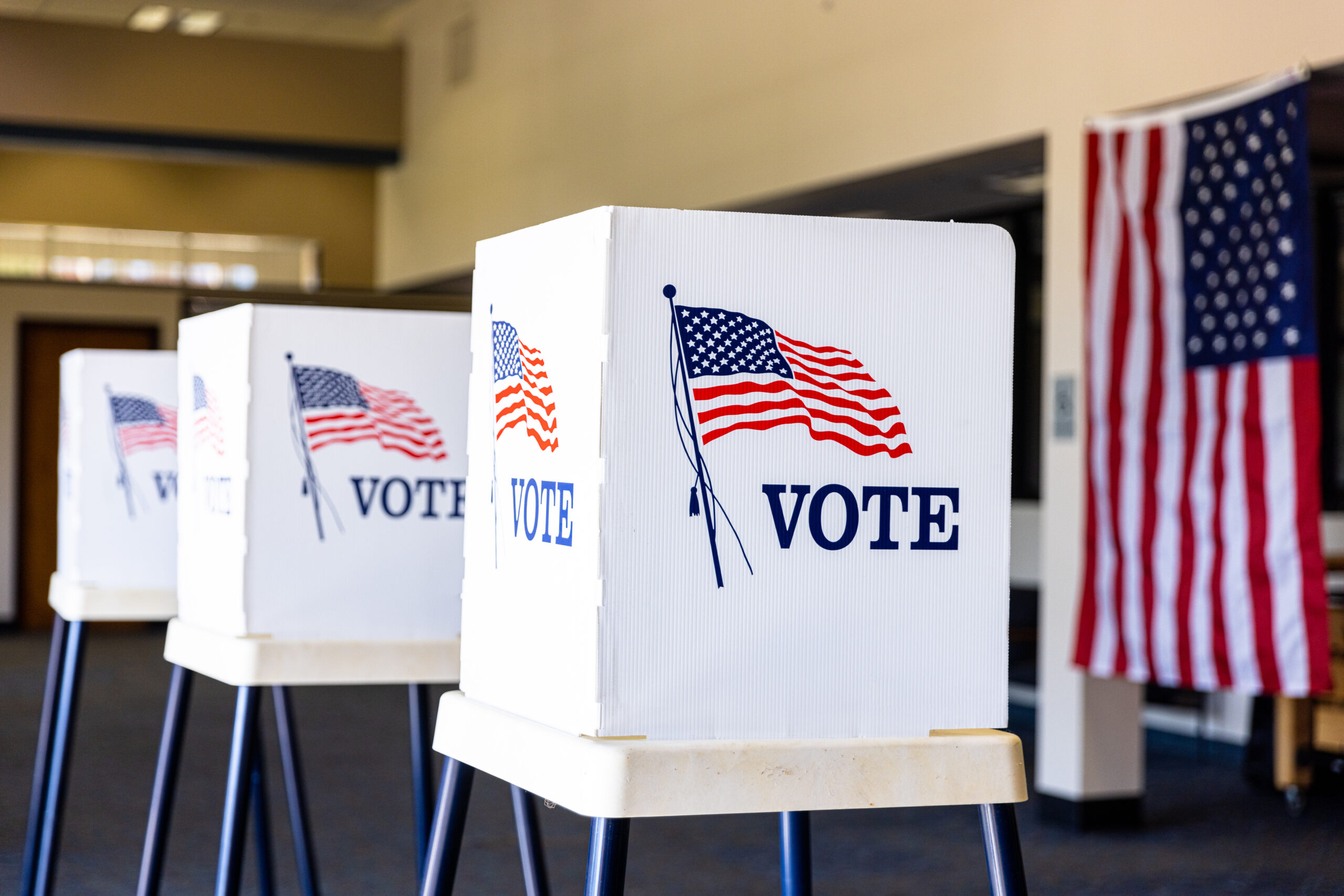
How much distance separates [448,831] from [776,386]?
19.8 inches

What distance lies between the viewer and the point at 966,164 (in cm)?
570

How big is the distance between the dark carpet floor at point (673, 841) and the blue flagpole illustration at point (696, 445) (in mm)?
3088

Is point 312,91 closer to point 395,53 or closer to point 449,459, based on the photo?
point 395,53

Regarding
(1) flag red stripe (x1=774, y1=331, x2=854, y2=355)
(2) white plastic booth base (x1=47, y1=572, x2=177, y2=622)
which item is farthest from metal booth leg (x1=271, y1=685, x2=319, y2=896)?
(1) flag red stripe (x1=774, y1=331, x2=854, y2=355)

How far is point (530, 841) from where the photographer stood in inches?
78.3

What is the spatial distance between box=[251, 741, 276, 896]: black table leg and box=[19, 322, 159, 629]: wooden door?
30.0 feet

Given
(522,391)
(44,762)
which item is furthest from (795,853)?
(44,762)

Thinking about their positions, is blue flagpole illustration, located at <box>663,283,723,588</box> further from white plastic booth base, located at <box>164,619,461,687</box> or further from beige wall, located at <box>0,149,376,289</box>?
beige wall, located at <box>0,149,376,289</box>

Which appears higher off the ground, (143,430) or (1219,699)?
(143,430)

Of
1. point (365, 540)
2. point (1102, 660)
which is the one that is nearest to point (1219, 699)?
point (1102, 660)

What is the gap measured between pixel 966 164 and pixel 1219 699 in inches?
106

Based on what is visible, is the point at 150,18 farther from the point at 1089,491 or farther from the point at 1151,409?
the point at 1151,409

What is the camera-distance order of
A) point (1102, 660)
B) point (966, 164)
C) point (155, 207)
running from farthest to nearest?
point (155, 207) → point (966, 164) → point (1102, 660)

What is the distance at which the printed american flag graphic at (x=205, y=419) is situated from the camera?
1962 mm
